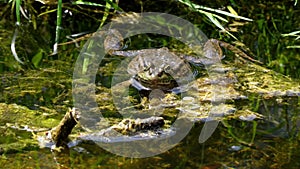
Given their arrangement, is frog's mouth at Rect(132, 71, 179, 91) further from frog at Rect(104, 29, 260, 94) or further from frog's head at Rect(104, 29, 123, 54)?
frog's head at Rect(104, 29, 123, 54)

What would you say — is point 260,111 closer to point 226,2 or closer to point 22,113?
point 22,113

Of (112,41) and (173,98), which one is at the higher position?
(112,41)

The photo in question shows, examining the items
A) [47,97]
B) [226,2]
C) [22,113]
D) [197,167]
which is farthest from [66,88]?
[226,2]

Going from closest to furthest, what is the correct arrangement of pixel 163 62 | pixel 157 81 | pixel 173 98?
pixel 173 98 → pixel 157 81 → pixel 163 62

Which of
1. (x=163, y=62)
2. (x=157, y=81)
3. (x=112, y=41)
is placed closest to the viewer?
(x=157, y=81)

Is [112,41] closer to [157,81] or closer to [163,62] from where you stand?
[163,62]

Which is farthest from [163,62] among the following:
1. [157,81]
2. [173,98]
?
[173,98]

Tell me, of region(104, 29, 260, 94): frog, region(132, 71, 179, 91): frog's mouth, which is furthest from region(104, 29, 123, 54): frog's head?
region(132, 71, 179, 91): frog's mouth

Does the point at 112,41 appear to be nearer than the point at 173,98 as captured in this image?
No

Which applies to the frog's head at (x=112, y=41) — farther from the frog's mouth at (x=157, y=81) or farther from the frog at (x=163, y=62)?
the frog's mouth at (x=157, y=81)
